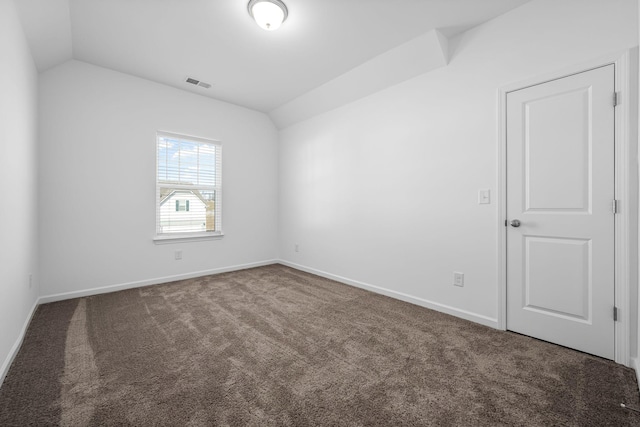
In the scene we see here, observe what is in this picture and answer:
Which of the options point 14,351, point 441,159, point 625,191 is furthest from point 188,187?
point 625,191

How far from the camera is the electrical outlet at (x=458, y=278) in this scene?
2666 mm

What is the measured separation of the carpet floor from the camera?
1413 millimetres

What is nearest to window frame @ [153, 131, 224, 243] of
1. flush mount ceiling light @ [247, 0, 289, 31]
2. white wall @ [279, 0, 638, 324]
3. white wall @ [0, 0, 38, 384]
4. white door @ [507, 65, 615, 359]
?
white wall @ [0, 0, 38, 384]

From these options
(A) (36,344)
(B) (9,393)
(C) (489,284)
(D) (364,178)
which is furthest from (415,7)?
(A) (36,344)

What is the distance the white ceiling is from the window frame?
2.78 feet

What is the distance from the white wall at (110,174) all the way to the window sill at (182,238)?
58 mm

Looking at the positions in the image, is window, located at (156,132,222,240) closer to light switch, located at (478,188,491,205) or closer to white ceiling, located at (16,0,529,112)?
white ceiling, located at (16,0,529,112)

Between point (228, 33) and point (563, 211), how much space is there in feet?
10.8

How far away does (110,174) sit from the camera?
3467mm

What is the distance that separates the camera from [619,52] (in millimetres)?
1854

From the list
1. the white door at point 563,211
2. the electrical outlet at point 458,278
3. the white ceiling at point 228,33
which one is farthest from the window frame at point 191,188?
the white door at point 563,211

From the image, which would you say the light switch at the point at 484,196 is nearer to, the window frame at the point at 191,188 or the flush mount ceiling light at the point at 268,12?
the flush mount ceiling light at the point at 268,12

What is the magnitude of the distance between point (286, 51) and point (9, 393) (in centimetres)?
342

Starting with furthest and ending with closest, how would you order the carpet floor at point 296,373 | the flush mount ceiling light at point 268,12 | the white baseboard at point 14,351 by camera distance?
the flush mount ceiling light at point 268,12
the white baseboard at point 14,351
the carpet floor at point 296,373
